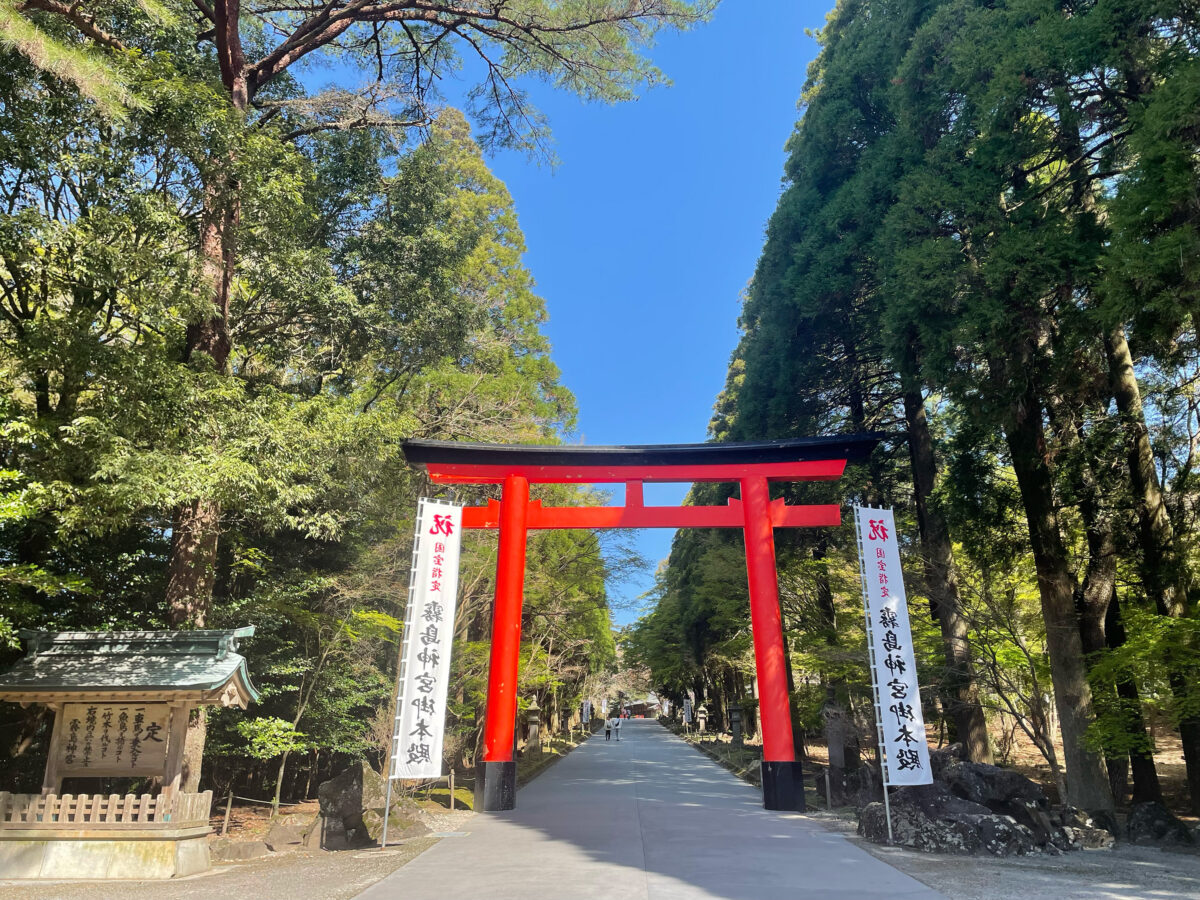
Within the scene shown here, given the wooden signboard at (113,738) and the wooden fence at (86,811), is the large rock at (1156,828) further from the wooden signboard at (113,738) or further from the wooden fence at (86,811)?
the wooden signboard at (113,738)

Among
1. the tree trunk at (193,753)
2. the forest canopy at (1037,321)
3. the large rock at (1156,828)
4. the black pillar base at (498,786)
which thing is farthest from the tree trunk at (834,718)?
the tree trunk at (193,753)

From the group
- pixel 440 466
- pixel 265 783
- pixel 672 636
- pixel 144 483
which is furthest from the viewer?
pixel 672 636

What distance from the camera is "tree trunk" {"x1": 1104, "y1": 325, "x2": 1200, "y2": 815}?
26.6 feet

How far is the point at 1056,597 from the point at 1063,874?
388 cm

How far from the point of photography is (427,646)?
7707 millimetres

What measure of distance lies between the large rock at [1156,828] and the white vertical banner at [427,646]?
7.80m

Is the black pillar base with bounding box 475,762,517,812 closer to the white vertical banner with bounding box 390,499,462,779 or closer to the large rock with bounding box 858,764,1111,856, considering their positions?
the white vertical banner with bounding box 390,499,462,779

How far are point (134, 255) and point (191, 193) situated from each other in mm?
1840

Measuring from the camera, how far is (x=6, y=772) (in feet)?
28.1

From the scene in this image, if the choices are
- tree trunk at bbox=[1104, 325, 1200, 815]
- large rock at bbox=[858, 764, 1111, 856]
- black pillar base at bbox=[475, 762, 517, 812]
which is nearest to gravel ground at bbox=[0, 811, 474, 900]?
black pillar base at bbox=[475, 762, 517, 812]

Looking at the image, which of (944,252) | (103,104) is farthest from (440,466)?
(944,252)

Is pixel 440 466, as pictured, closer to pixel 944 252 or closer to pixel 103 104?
pixel 103 104

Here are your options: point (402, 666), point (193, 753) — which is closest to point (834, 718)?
point (402, 666)

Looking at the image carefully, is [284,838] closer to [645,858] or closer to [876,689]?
[645,858]
